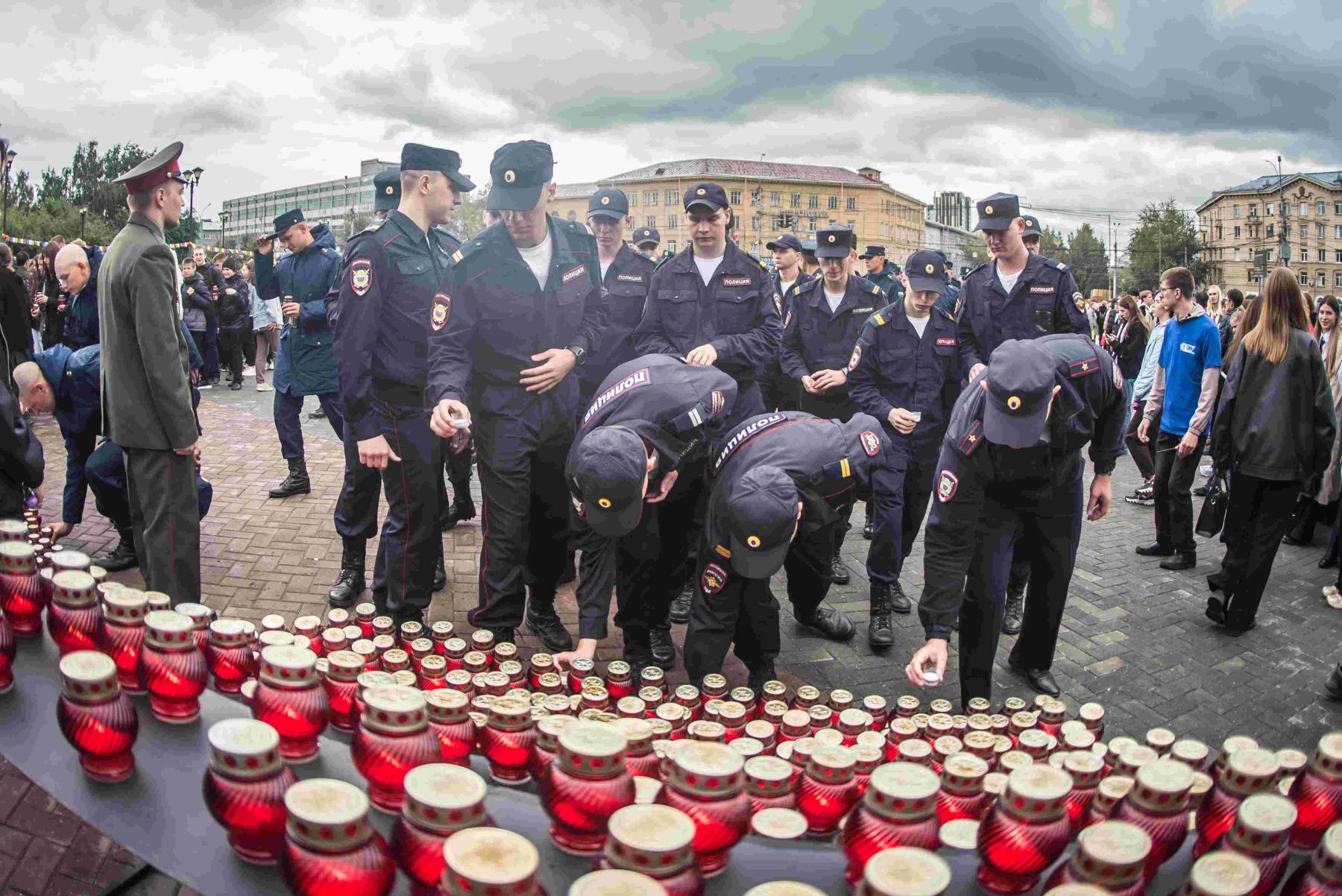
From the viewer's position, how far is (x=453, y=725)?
63.2 inches

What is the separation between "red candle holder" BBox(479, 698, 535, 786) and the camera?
1581 mm

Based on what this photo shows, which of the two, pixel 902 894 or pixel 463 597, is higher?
pixel 902 894

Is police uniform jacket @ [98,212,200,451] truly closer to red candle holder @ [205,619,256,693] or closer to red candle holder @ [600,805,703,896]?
red candle holder @ [205,619,256,693]

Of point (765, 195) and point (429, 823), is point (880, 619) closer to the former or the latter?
point (429, 823)

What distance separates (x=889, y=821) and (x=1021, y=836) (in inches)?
A: 6.8

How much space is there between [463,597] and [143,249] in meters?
2.49

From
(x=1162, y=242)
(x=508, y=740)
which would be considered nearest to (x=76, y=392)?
(x=508, y=740)

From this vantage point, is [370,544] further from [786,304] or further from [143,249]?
[786,304]

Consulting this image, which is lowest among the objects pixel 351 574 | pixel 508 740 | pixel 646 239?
pixel 351 574

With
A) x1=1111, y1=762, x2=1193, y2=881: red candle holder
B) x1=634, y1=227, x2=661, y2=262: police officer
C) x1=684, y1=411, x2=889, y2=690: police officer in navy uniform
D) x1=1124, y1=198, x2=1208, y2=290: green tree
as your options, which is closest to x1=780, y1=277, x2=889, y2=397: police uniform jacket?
x1=684, y1=411, x2=889, y2=690: police officer in navy uniform

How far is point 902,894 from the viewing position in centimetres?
99

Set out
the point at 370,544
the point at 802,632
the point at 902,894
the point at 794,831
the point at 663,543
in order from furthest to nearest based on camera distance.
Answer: the point at 370,544 < the point at 802,632 < the point at 663,543 < the point at 794,831 < the point at 902,894

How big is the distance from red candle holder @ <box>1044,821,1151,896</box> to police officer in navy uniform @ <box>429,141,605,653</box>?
10.0 ft

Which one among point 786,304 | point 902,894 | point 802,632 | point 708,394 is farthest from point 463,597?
point 902,894
